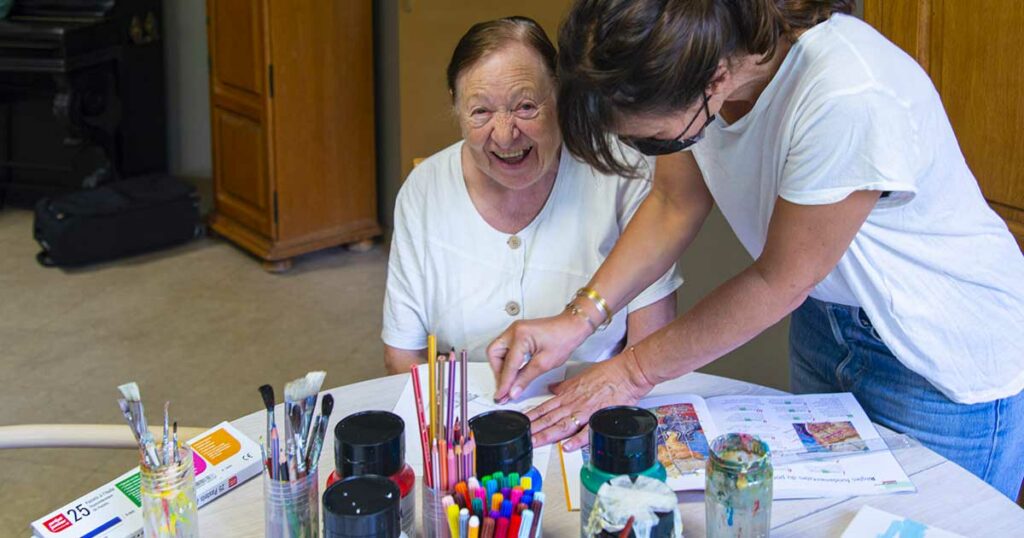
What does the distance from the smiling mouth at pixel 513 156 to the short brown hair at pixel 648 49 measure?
52cm

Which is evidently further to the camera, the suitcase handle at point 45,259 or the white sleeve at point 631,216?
the suitcase handle at point 45,259

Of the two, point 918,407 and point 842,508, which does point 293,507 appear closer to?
point 842,508

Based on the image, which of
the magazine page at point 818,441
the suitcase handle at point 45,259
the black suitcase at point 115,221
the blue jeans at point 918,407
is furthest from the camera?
the suitcase handle at point 45,259

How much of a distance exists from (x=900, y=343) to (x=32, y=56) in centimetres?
387

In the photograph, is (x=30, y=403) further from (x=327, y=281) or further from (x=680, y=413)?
(x=680, y=413)

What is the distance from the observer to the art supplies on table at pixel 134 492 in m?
1.32

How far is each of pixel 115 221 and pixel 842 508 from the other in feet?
11.3

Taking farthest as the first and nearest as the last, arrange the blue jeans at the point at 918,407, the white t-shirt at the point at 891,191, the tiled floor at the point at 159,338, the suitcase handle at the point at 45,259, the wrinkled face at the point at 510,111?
the suitcase handle at the point at 45,259 → the tiled floor at the point at 159,338 → the wrinkled face at the point at 510,111 → the blue jeans at the point at 918,407 → the white t-shirt at the point at 891,191

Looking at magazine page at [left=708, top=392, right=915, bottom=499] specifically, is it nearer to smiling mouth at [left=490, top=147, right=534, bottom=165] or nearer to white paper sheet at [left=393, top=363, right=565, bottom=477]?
white paper sheet at [left=393, top=363, right=565, bottom=477]

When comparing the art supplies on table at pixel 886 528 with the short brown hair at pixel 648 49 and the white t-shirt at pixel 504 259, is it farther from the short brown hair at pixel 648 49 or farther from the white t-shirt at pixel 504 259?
the white t-shirt at pixel 504 259

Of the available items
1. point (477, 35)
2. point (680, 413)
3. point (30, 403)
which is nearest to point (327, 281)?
point (30, 403)

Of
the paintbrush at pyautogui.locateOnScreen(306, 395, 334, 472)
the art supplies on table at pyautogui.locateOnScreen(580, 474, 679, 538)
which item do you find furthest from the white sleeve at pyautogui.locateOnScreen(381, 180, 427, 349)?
the art supplies on table at pyautogui.locateOnScreen(580, 474, 679, 538)

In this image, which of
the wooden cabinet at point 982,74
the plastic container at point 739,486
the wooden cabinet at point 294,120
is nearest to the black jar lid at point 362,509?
the plastic container at point 739,486

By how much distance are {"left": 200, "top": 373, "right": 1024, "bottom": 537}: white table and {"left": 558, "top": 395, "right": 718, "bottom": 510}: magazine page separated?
0.01 meters
